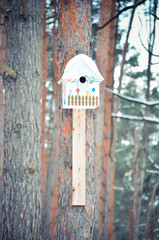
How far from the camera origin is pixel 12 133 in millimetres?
4270

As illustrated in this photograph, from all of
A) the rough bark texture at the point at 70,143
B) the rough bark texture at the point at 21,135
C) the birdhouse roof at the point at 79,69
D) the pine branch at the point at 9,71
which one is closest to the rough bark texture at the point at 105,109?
the rough bark texture at the point at 21,135

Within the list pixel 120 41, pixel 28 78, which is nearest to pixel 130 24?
pixel 120 41

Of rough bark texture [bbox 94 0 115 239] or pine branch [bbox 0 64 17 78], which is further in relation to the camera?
rough bark texture [bbox 94 0 115 239]

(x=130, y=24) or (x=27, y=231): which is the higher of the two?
(x=130, y=24)

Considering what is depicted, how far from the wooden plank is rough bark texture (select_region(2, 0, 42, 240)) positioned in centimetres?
111

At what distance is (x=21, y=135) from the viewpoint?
169 inches

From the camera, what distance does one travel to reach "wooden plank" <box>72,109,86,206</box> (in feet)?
11.3

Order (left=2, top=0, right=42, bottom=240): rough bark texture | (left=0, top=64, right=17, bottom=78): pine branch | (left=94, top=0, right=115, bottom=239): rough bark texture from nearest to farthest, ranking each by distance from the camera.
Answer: (left=0, top=64, right=17, bottom=78): pine branch
(left=2, top=0, right=42, bottom=240): rough bark texture
(left=94, top=0, right=115, bottom=239): rough bark texture

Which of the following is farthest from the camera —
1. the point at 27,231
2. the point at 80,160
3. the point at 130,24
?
the point at 130,24

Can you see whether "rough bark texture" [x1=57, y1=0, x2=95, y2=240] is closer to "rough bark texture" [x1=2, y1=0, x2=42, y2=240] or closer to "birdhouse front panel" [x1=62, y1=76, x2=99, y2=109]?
"birdhouse front panel" [x1=62, y1=76, x2=99, y2=109]

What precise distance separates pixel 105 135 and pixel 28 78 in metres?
6.36

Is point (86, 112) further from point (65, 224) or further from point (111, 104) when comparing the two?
point (111, 104)

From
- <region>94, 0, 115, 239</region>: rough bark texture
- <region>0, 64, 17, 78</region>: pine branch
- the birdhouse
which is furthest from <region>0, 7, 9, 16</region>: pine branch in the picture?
<region>94, 0, 115, 239</region>: rough bark texture

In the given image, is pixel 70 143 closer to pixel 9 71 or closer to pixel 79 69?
pixel 79 69
